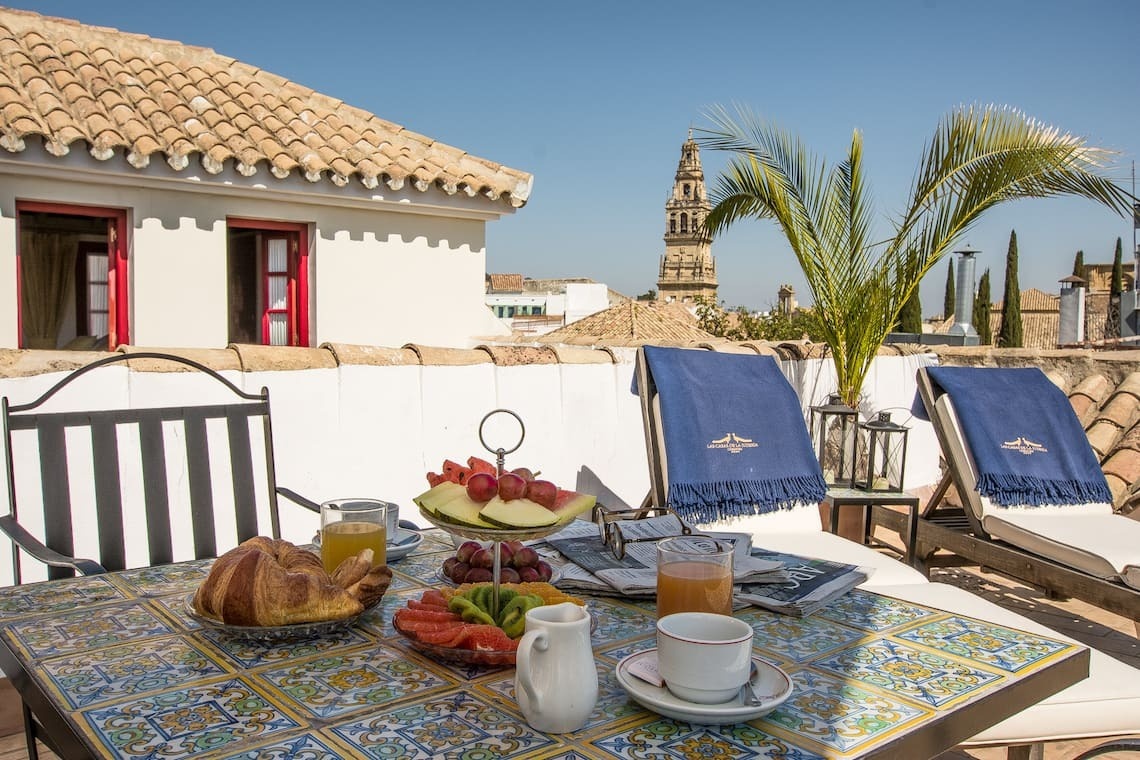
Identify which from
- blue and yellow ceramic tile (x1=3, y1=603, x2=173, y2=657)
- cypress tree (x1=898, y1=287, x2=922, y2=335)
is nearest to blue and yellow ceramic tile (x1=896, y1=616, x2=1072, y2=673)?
blue and yellow ceramic tile (x1=3, y1=603, x2=173, y2=657)

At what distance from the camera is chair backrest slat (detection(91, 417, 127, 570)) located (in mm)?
2367

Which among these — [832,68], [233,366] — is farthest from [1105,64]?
[233,366]

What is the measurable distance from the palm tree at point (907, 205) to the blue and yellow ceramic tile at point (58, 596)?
4388 mm

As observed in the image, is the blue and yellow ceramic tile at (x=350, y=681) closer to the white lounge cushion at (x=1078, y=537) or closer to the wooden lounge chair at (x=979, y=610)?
the wooden lounge chair at (x=979, y=610)

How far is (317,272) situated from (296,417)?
4.30 metres

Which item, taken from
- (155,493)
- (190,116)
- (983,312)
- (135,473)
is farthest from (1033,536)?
(983,312)

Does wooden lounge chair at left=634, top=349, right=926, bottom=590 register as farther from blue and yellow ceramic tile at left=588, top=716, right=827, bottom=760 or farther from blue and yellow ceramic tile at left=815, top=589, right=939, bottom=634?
blue and yellow ceramic tile at left=588, top=716, right=827, bottom=760

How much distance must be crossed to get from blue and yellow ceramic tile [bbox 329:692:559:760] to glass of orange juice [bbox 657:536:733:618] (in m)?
0.44

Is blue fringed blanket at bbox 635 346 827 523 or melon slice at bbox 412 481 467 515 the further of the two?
blue fringed blanket at bbox 635 346 827 523

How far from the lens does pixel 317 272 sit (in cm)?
769

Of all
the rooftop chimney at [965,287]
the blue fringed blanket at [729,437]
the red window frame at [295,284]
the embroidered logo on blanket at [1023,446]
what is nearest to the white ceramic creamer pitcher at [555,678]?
the blue fringed blanket at [729,437]

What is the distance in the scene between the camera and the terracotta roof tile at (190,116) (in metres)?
6.41

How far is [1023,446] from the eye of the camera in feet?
13.6

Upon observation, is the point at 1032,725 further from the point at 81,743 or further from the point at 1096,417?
the point at 1096,417
